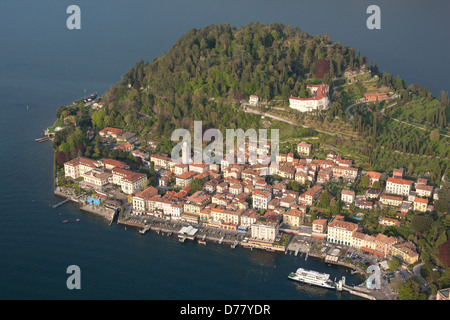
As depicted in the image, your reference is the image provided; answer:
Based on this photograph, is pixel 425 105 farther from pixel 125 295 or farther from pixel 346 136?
pixel 125 295

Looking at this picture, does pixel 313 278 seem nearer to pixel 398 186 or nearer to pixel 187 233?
pixel 187 233

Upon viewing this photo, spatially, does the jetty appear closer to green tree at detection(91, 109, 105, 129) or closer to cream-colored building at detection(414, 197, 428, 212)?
cream-colored building at detection(414, 197, 428, 212)

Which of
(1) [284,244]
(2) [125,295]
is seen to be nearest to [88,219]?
(2) [125,295]

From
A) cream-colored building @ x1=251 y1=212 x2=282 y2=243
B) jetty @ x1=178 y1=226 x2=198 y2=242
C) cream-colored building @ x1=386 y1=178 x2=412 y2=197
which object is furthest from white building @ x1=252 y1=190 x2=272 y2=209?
cream-colored building @ x1=386 y1=178 x2=412 y2=197

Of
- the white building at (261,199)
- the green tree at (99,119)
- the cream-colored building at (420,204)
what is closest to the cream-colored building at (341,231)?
the cream-colored building at (420,204)

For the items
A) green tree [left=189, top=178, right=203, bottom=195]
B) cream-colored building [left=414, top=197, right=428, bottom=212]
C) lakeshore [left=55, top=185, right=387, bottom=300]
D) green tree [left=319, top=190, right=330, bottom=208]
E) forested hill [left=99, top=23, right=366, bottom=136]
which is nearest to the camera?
lakeshore [left=55, top=185, right=387, bottom=300]

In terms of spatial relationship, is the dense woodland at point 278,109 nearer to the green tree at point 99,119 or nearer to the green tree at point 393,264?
the green tree at point 99,119
